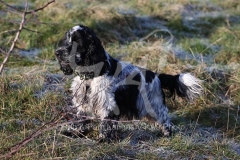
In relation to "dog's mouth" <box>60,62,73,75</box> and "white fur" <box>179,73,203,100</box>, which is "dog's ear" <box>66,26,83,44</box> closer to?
"dog's mouth" <box>60,62,73,75</box>

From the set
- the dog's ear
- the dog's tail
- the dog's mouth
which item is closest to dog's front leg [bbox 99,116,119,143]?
the dog's mouth

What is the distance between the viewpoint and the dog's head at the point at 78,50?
165 inches

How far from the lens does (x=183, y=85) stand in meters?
5.09

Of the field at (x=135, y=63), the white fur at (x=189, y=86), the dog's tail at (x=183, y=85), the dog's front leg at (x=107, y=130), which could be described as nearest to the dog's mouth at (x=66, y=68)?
the field at (x=135, y=63)

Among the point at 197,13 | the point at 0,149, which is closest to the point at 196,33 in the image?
the point at 197,13

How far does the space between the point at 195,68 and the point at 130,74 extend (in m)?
2.07

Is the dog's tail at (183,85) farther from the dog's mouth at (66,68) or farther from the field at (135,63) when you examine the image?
the dog's mouth at (66,68)

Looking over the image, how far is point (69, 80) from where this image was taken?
584 centimetres

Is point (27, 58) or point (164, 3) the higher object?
point (164, 3)

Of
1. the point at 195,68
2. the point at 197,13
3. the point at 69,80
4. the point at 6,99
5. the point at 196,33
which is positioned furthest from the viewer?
the point at 197,13

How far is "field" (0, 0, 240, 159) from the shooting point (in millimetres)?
3988

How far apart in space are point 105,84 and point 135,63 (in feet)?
8.26

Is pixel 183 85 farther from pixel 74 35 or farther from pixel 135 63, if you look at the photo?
pixel 135 63

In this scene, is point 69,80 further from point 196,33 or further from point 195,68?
point 196,33
